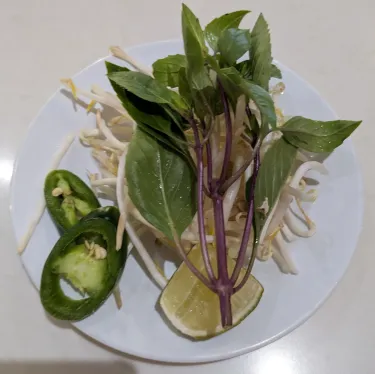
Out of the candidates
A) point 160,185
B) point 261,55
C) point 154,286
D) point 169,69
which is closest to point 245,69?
point 261,55

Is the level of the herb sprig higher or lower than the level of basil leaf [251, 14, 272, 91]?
lower

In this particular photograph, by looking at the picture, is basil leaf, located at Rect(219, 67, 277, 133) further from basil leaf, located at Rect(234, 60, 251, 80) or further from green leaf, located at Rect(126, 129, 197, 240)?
green leaf, located at Rect(126, 129, 197, 240)

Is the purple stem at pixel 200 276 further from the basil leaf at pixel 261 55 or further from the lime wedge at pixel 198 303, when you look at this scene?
the basil leaf at pixel 261 55

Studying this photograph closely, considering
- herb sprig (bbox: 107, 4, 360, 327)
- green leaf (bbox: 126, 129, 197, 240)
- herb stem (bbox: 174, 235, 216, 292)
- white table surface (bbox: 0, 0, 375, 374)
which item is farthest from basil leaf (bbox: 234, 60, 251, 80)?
white table surface (bbox: 0, 0, 375, 374)

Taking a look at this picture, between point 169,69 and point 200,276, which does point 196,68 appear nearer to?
point 169,69

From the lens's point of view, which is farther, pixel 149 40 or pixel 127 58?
pixel 149 40

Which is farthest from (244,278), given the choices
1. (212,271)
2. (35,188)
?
(35,188)

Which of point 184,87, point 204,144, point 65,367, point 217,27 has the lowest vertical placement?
point 65,367
